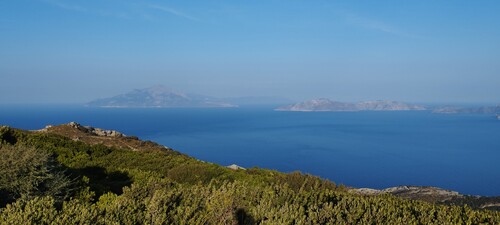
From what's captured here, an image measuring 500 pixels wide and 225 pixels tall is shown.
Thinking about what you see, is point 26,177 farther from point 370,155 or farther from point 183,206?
point 370,155

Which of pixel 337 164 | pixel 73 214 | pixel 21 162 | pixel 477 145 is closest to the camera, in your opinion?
pixel 73 214

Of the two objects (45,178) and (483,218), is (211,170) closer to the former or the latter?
(45,178)

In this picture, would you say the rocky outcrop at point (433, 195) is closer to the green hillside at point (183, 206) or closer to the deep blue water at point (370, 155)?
the green hillside at point (183, 206)

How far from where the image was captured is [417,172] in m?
104

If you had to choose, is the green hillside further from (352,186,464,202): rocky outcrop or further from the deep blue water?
the deep blue water

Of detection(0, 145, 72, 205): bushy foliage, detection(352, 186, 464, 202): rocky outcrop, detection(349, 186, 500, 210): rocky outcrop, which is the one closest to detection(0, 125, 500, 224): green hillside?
detection(0, 145, 72, 205): bushy foliage

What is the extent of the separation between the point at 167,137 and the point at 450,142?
117928 millimetres

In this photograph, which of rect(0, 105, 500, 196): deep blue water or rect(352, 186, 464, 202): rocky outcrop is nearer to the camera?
rect(352, 186, 464, 202): rocky outcrop

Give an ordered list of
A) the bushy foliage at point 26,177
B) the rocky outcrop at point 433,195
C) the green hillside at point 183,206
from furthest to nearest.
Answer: the rocky outcrop at point 433,195 < the bushy foliage at point 26,177 < the green hillside at point 183,206

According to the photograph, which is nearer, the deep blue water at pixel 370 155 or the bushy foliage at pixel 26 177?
the bushy foliage at pixel 26 177

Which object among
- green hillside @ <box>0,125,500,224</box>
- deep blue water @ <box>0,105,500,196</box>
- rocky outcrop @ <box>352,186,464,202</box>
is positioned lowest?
deep blue water @ <box>0,105,500,196</box>

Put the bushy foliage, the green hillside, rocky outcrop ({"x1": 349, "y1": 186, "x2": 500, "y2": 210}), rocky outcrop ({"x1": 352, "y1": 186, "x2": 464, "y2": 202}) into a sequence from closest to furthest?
the green hillside
the bushy foliage
rocky outcrop ({"x1": 349, "y1": 186, "x2": 500, "y2": 210})
rocky outcrop ({"x1": 352, "y1": 186, "x2": 464, "y2": 202})

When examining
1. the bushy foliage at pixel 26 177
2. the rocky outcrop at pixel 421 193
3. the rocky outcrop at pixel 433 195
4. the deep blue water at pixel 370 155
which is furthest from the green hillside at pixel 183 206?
the deep blue water at pixel 370 155

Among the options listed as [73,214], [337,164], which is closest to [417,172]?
[337,164]
